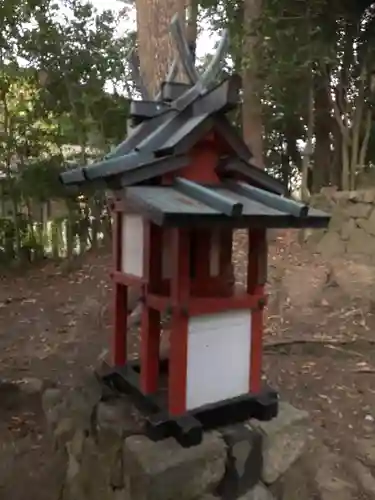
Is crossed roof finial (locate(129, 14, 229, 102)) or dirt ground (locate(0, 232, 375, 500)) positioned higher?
crossed roof finial (locate(129, 14, 229, 102))

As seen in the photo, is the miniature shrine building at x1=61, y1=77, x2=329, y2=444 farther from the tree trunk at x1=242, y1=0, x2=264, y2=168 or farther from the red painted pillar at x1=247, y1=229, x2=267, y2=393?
the tree trunk at x1=242, y1=0, x2=264, y2=168

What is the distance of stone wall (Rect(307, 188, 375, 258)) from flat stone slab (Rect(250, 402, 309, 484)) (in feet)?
11.5

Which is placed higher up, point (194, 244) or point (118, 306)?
point (194, 244)

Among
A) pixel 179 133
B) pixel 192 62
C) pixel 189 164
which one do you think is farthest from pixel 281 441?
pixel 192 62

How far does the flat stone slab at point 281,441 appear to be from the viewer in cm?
205

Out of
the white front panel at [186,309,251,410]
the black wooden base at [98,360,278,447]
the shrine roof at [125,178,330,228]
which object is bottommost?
the black wooden base at [98,360,278,447]

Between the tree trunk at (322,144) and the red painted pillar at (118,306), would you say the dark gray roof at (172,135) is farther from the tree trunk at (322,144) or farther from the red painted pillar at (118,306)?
the tree trunk at (322,144)

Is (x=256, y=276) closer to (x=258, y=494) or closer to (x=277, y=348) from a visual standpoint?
(x=258, y=494)

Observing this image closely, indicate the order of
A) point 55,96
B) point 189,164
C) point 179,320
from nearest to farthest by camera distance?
1. point 179,320
2. point 189,164
3. point 55,96

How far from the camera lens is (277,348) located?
3.80 m

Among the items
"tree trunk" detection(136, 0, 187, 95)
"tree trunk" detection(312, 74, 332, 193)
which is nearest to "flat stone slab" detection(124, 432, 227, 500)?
"tree trunk" detection(136, 0, 187, 95)

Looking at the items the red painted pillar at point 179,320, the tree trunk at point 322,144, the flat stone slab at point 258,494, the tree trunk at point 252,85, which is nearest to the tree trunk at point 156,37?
the tree trunk at point 252,85

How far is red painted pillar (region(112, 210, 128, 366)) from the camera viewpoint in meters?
2.18

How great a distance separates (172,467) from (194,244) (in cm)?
84
